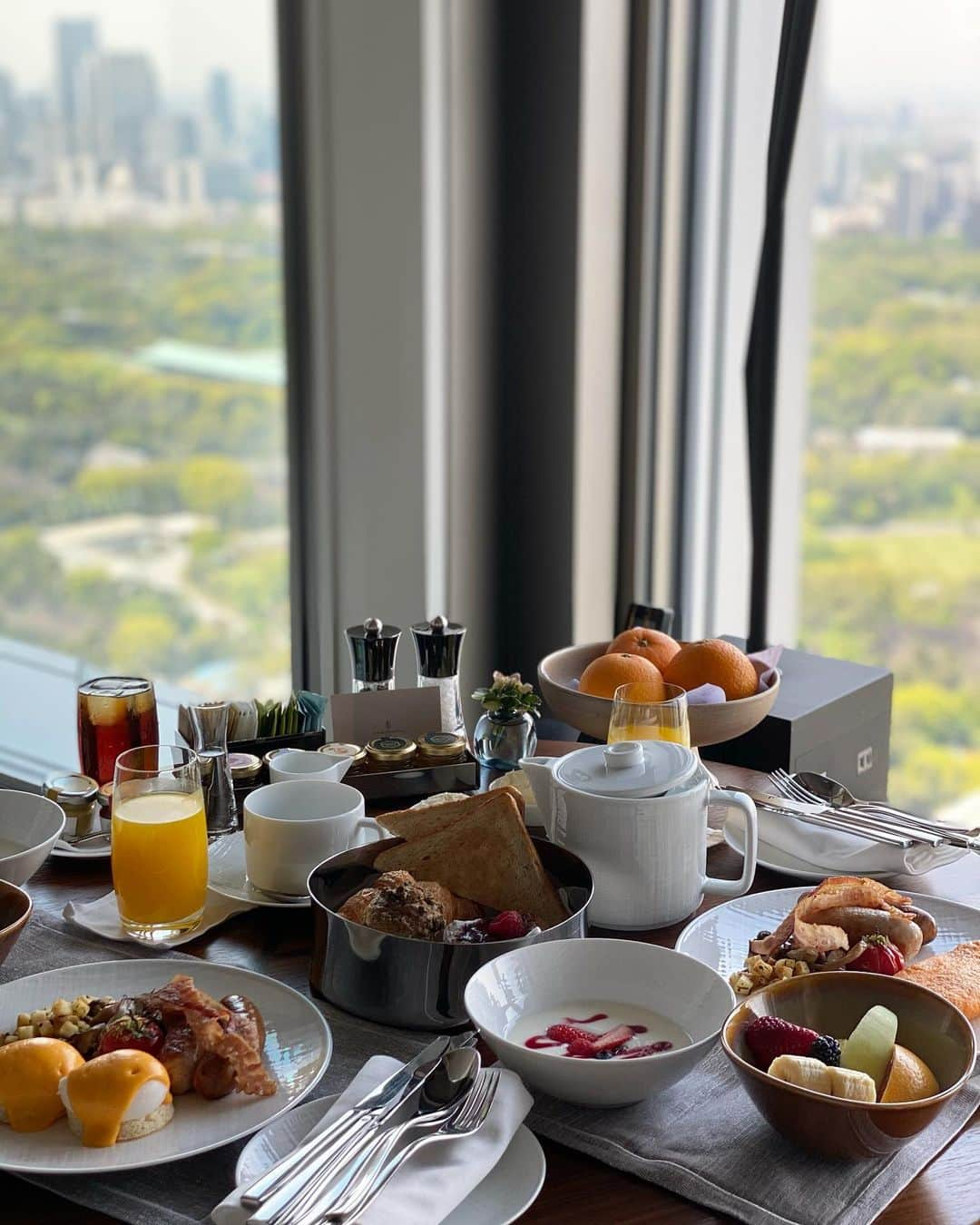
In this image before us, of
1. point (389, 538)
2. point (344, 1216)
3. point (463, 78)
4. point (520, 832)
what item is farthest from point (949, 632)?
point (344, 1216)

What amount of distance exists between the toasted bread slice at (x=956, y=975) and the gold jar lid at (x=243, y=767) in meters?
0.67

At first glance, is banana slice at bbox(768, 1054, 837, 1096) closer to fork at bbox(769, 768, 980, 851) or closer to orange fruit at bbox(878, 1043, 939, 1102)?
orange fruit at bbox(878, 1043, 939, 1102)

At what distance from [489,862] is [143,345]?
2.53 m

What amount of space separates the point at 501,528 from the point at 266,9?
1241mm

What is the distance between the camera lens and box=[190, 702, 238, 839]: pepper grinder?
125cm

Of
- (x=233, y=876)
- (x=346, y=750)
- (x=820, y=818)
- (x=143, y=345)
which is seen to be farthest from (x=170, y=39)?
(x=820, y=818)

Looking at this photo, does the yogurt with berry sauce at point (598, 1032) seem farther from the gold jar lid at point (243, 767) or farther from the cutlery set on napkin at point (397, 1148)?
the gold jar lid at point (243, 767)

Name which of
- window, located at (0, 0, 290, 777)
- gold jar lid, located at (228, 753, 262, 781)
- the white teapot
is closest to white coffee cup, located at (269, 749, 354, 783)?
gold jar lid, located at (228, 753, 262, 781)

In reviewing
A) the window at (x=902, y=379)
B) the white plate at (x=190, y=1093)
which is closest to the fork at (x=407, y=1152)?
the white plate at (x=190, y=1093)

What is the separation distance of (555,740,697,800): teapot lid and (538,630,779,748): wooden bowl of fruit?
10.0 inches

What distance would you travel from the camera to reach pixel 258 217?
2.98 metres

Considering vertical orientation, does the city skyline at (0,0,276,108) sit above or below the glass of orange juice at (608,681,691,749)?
above

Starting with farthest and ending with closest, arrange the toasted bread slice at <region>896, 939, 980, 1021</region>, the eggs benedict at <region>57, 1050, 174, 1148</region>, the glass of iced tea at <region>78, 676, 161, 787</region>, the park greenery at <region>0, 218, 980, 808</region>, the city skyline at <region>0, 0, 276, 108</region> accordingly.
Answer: the city skyline at <region>0, 0, 276, 108</region> → the park greenery at <region>0, 218, 980, 808</region> → the glass of iced tea at <region>78, 676, 161, 787</region> → the toasted bread slice at <region>896, 939, 980, 1021</region> → the eggs benedict at <region>57, 1050, 174, 1148</region>

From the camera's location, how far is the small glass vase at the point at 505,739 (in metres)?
1.38
